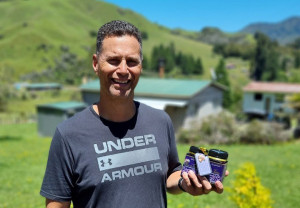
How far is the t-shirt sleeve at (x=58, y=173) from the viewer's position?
2283 millimetres

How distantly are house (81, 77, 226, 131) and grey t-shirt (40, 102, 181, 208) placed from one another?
65.9 feet

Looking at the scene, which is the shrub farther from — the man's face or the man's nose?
the man's nose

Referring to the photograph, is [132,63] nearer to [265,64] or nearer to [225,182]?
[225,182]

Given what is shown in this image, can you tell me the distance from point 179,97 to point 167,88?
272 cm

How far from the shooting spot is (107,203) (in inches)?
92.7

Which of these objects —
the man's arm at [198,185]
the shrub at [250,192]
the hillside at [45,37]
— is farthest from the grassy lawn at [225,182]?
the hillside at [45,37]

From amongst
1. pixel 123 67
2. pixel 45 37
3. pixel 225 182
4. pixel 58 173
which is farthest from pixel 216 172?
pixel 45 37

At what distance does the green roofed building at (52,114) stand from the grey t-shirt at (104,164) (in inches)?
935

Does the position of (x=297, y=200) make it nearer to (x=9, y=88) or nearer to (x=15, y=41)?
(x=9, y=88)

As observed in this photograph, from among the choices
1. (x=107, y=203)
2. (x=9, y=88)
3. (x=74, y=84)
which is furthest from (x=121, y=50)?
(x=74, y=84)

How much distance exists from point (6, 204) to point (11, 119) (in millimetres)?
35979

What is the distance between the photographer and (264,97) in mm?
40438

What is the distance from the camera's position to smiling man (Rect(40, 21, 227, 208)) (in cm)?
231

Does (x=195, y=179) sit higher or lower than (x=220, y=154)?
lower
